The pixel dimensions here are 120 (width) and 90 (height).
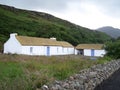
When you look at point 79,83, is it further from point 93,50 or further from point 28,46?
point 93,50

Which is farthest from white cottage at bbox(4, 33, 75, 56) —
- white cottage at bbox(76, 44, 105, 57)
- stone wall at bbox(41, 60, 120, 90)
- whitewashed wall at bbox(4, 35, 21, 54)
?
stone wall at bbox(41, 60, 120, 90)

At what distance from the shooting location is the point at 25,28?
297 ft

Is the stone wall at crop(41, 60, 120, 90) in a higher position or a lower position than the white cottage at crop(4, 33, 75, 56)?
lower

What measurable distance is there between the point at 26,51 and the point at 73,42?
3637cm

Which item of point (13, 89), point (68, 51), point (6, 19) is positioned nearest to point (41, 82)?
point (13, 89)

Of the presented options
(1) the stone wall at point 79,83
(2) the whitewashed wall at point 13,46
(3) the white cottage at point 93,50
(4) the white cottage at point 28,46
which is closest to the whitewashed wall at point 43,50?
(4) the white cottage at point 28,46

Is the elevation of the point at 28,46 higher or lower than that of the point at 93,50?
higher

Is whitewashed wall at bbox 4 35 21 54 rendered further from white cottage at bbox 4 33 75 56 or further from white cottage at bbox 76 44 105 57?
white cottage at bbox 76 44 105 57

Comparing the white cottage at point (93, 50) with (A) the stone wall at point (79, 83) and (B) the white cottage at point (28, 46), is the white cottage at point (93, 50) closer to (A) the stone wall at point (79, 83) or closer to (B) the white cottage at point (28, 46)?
(B) the white cottage at point (28, 46)

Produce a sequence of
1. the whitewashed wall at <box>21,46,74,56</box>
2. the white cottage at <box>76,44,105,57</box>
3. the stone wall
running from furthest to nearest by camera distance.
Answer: the white cottage at <box>76,44,105,57</box> → the whitewashed wall at <box>21,46,74,56</box> → the stone wall

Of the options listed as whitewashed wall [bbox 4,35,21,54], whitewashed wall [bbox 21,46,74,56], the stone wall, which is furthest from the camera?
whitewashed wall [bbox 21,46,74,56]

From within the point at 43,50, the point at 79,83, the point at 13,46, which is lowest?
the point at 79,83

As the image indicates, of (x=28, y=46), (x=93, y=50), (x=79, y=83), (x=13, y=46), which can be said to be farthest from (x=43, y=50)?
(x=79, y=83)

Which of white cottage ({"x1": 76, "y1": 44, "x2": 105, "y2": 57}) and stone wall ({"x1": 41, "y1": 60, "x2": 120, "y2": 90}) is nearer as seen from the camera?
stone wall ({"x1": 41, "y1": 60, "x2": 120, "y2": 90})
